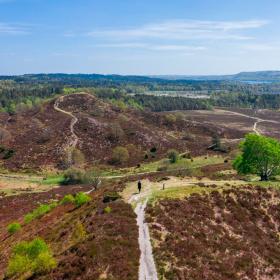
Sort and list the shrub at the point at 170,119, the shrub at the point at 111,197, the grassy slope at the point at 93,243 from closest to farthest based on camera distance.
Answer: the grassy slope at the point at 93,243 → the shrub at the point at 111,197 → the shrub at the point at 170,119

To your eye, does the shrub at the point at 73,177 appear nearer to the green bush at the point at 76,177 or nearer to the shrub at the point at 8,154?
the green bush at the point at 76,177

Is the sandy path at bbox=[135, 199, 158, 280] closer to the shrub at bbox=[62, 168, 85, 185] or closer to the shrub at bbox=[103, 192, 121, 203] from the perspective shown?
the shrub at bbox=[103, 192, 121, 203]

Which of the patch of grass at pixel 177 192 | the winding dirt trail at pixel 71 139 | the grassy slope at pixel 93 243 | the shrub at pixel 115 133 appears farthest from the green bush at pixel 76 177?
the patch of grass at pixel 177 192

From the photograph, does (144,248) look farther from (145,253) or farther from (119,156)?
(119,156)

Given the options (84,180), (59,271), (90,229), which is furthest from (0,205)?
(59,271)

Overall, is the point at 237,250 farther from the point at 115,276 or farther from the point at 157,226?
the point at 115,276

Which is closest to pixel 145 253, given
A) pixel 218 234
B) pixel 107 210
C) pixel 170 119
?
pixel 218 234
